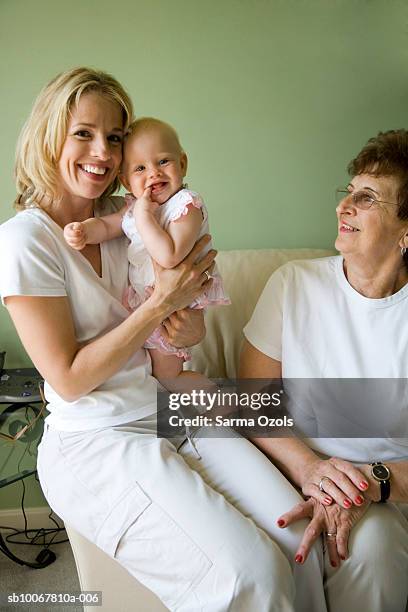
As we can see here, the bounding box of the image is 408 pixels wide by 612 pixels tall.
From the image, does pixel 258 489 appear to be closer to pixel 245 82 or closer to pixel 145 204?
pixel 145 204

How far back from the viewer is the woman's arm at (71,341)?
3.69 feet

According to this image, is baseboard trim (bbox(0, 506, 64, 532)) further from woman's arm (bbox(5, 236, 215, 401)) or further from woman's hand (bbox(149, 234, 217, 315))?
woman's hand (bbox(149, 234, 217, 315))

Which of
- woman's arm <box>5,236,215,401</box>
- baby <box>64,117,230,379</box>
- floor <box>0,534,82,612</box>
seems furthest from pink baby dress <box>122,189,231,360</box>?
floor <box>0,534,82,612</box>

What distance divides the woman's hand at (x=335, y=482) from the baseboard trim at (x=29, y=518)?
1272 mm

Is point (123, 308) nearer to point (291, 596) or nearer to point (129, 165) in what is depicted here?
point (129, 165)

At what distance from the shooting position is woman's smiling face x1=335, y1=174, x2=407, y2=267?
4.50ft

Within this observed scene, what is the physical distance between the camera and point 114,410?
122 centimetres

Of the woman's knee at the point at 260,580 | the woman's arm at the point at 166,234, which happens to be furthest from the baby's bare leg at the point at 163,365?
the woman's knee at the point at 260,580

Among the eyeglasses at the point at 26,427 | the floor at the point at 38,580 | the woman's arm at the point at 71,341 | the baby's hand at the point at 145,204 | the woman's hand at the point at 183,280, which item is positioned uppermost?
the baby's hand at the point at 145,204

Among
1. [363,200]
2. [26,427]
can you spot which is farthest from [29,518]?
[363,200]

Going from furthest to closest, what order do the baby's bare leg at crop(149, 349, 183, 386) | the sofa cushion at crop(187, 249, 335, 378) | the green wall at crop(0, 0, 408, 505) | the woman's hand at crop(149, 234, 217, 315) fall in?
the green wall at crop(0, 0, 408, 505) < the sofa cushion at crop(187, 249, 335, 378) < the baby's bare leg at crop(149, 349, 183, 386) < the woman's hand at crop(149, 234, 217, 315)

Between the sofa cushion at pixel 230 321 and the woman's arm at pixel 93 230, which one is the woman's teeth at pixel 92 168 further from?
the sofa cushion at pixel 230 321

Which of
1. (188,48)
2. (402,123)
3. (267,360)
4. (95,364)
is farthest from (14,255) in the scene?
(402,123)

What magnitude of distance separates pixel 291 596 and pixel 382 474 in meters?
0.35
